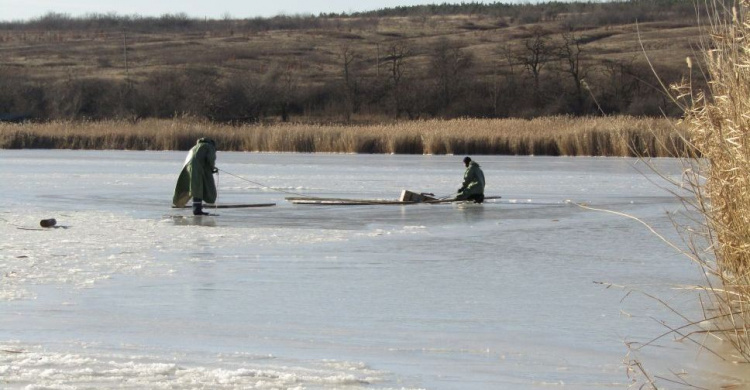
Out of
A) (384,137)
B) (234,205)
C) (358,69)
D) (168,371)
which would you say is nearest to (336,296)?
(168,371)

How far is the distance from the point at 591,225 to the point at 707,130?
7661 millimetres

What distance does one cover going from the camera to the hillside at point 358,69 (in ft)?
203

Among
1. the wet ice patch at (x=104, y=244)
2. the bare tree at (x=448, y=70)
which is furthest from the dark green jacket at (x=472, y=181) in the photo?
the bare tree at (x=448, y=70)

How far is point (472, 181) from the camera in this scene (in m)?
18.2

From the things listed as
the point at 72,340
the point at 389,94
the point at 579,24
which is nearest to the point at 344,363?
the point at 72,340

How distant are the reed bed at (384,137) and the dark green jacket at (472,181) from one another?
12826mm

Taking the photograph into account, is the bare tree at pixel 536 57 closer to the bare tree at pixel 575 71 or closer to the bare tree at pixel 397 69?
the bare tree at pixel 575 71

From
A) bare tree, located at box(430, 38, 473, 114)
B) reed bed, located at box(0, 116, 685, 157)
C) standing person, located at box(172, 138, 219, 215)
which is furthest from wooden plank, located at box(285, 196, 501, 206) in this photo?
bare tree, located at box(430, 38, 473, 114)

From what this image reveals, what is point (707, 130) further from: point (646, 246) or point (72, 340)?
point (646, 246)

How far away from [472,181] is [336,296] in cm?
921

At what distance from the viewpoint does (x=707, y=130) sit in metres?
7.53

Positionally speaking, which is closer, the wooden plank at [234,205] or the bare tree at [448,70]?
the wooden plank at [234,205]

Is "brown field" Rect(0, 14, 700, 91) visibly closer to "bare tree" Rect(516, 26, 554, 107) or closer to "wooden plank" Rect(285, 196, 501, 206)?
"bare tree" Rect(516, 26, 554, 107)

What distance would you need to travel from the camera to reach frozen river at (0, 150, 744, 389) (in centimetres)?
679
